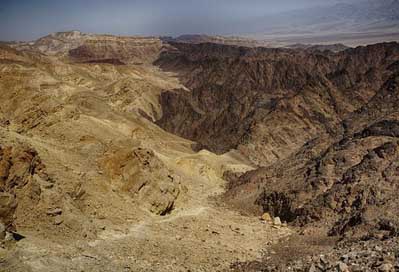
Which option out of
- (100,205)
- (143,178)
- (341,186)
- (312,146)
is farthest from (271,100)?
(100,205)

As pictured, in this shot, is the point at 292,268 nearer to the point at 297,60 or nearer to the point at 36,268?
the point at 36,268

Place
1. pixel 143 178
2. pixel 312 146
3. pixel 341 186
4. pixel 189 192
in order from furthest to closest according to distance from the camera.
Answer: pixel 312 146
pixel 189 192
pixel 341 186
pixel 143 178

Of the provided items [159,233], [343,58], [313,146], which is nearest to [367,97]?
[313,146]

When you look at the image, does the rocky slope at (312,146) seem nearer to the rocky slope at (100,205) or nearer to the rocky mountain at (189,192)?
the rocky mountain at (189,192)

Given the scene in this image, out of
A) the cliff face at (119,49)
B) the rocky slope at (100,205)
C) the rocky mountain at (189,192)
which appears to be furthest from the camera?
the cliff face at (119,49)

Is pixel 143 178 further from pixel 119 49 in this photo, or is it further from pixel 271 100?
pixel 119 49

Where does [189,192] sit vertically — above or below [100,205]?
below

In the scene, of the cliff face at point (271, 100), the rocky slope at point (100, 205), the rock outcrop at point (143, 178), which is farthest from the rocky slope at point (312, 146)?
the rock outcrop at point (143, 178)

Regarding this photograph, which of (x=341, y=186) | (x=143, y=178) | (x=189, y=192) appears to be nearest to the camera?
(x=143, y=178)

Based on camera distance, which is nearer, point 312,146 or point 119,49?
point 312,146
